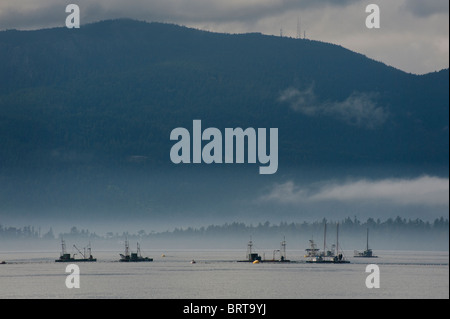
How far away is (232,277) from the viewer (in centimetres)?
18362

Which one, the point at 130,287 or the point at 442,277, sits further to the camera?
the point at 442,277

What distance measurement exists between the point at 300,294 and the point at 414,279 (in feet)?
156

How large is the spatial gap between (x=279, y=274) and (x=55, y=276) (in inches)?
1663

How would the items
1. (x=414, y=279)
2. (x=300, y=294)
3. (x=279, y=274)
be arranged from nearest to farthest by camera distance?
1. (x=300, y=294)
2. (x=414, y=279)
3. (x=279, y=274)

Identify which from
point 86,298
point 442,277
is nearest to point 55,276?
point 86,298

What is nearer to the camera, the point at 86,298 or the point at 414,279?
the point at 86,298
